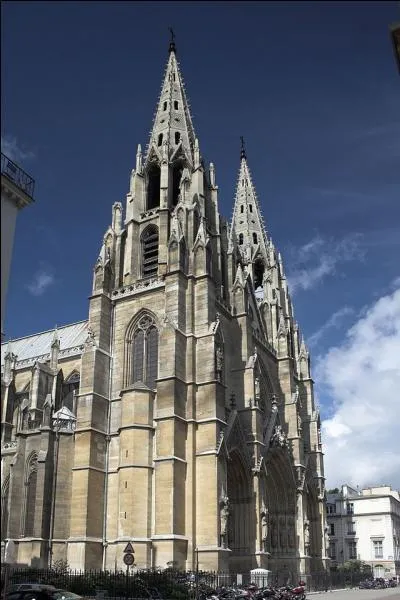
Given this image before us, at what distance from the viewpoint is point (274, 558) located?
38.0 meters

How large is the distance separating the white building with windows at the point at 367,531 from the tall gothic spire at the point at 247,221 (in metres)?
28.7

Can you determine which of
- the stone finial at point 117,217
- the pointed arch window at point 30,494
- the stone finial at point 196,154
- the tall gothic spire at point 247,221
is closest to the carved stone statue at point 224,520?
the pointed arch window at point 30,494

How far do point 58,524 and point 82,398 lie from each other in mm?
6407

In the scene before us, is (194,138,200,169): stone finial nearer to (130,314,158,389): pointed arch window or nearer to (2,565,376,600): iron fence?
(130,314,158,389): pointed arch window

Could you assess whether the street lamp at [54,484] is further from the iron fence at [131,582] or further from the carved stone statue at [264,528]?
the carved stone statue at [264,528]

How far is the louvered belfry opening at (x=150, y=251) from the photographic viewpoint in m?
40.1

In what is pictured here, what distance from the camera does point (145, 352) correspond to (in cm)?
3569

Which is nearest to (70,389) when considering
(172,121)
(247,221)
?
(172,121)

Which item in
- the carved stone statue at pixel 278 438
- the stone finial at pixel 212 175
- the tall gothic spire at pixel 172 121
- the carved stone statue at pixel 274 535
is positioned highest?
the tall gothic spire at pixel 172 121

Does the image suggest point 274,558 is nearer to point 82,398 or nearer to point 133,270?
point 82,398

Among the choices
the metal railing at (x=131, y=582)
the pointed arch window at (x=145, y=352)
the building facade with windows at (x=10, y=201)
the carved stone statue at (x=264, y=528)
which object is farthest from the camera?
the pointed arch window at (x=145, y=352)

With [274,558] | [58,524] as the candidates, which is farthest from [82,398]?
[274,558]

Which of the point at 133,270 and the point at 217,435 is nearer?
the point at 217,435

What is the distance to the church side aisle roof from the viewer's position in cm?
4566
